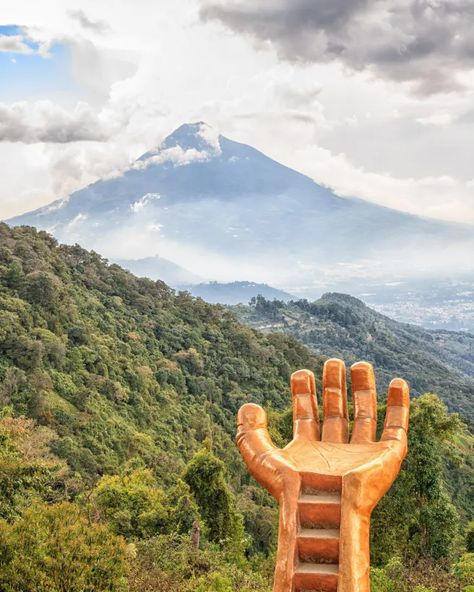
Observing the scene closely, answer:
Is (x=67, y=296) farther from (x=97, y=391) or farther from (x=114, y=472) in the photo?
(x=114, y=472)

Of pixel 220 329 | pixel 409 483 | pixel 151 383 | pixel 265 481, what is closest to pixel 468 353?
pixel 220 329

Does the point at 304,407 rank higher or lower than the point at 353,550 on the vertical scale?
higher

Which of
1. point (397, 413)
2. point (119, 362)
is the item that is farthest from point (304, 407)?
point (119, 362)

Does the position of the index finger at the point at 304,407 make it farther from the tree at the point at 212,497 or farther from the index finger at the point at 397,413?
the tree at the point at 212,497

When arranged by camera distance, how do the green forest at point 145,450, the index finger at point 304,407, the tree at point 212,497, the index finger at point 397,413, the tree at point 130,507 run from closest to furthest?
the index finger at point 397,413
the index finger at point 304,407
the green forest at point 145,450
the tree at point 130,507
the tree at point 212,497

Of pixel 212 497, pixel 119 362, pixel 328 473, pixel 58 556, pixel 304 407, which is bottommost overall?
pixel 212 497

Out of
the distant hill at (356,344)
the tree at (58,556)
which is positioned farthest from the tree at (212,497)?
the distant hill at (356,344)

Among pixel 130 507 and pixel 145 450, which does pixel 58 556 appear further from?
pixel 145 450
